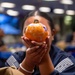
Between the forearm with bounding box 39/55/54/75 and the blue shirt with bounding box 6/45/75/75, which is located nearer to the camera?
the forearm with bounding box 39/55/54/75

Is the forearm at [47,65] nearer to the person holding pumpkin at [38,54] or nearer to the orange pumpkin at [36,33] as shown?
the person holding pumpkin at [38,54]

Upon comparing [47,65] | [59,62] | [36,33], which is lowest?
[59,62]

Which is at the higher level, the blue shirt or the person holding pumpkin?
the person holding pumpkin

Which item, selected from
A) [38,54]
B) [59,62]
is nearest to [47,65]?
[38,54]

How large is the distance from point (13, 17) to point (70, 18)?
160 inches

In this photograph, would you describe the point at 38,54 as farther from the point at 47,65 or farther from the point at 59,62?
the point at 59,62

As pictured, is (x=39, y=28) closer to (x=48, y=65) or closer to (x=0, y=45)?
(x=48, y=65)

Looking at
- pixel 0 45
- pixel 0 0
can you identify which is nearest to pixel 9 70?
pixel 0 45

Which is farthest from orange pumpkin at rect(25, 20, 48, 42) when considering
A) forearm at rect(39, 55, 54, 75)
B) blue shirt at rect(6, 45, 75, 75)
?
blue shirt at rect(6, 45, 75, 75)

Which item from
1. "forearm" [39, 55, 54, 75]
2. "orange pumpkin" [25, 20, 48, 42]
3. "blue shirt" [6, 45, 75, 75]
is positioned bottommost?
"blue shirt" [6, 45, 75, 75]

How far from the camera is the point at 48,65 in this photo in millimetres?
1254

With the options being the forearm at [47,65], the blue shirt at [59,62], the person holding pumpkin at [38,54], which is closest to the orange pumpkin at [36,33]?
the person holding pumpkin at [38,54]

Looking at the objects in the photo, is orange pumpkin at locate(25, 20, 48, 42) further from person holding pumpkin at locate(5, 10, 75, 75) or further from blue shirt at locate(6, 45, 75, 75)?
blue shirt at locate(6, 45, 75, 75)

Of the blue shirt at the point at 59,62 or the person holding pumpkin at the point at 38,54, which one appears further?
the blue shirt at the point at 59,62
